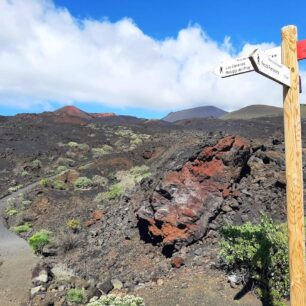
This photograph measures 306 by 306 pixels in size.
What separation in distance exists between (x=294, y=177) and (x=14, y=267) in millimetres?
12747

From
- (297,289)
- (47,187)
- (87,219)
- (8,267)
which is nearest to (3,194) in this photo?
(47,187)

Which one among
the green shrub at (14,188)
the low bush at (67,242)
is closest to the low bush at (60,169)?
the green shrub at (14,188)

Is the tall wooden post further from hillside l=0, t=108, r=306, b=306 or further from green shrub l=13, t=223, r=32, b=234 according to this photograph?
green shrub l=13, t=223, r=32, b=234

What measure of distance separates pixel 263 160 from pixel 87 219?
9063 millimetres

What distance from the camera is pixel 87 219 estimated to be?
2017 cm

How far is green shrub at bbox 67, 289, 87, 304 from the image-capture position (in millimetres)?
11227

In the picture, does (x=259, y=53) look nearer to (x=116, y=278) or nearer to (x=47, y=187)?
(x=116, y=278)

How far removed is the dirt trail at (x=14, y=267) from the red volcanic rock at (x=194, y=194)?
4.50 metres

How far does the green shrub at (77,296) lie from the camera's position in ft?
36.8

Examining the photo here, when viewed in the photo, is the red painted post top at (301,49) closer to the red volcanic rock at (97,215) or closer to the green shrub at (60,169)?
the red volcanic rock at (97,215)

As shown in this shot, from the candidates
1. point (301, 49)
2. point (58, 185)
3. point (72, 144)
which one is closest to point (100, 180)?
point (58, 185)

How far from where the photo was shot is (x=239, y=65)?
4941 millimetres

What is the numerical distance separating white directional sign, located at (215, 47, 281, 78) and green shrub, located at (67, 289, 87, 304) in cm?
834

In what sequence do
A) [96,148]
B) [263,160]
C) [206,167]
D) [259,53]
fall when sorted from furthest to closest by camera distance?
[96,148] < [263,160] < [206,167] < [259,53]
